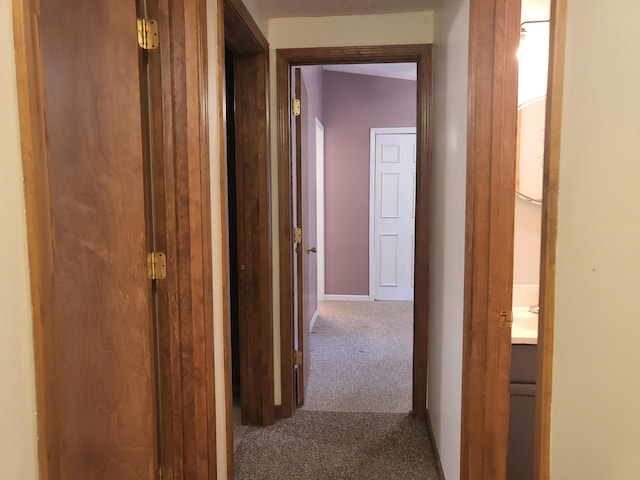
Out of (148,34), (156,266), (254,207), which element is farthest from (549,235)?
(254,207)

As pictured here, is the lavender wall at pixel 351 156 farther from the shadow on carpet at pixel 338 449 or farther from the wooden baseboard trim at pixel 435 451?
the wooden baseboard trim at pixel 435 451

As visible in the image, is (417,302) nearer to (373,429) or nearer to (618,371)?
(373,429)

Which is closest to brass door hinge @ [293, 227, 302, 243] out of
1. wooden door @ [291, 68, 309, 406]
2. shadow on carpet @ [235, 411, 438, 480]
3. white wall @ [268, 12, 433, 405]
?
wooden door @ [291, 68, 309, 406]

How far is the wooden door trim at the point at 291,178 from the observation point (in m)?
2.40

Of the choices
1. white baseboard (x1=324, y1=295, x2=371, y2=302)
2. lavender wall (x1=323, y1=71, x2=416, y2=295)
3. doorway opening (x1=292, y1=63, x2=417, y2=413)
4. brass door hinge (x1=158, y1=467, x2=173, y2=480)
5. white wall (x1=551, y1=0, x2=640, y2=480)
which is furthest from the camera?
white baseboard (x1=324, y1=295, x2=371, y2=302)

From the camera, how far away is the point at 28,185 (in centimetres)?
82

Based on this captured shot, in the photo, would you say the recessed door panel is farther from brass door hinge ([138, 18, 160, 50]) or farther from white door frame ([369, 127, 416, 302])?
brass door hinge ([138, 18, 160, 50])

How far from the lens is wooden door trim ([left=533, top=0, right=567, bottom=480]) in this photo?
841 mm

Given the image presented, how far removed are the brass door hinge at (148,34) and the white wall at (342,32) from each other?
1040mm

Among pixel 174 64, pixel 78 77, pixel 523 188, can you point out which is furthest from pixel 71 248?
pixel 523 188

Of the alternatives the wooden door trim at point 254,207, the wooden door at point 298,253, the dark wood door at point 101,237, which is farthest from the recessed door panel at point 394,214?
the dark wood door at point 101,237

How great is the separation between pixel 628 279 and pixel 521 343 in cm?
110

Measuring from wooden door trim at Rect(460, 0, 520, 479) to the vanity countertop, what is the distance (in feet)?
0.77

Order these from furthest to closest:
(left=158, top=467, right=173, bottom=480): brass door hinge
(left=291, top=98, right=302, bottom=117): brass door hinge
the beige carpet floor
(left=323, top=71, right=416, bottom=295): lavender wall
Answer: (left=323, top=71, right=416, bottom=295): lavender wall → the beige carpet floor → (left=291, top=98, right=302, bottom=117): brass door hinge → (left=158, top=467, right=173, bottom=480): brass door hinge
